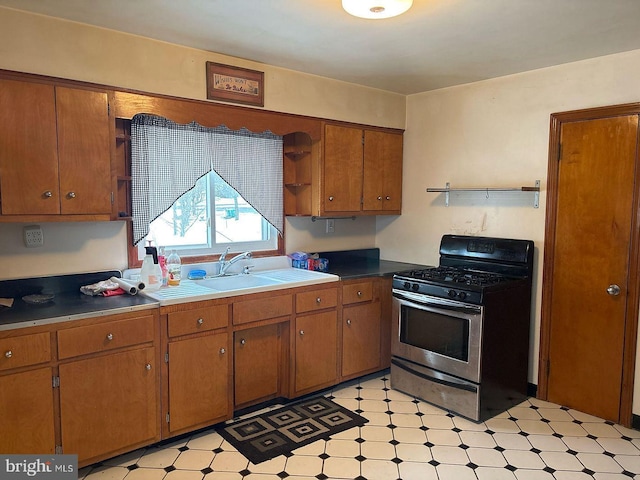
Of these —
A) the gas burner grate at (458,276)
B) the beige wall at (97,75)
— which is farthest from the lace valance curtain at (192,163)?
the gas burner grate at (458,276)

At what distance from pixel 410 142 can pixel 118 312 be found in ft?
9.17

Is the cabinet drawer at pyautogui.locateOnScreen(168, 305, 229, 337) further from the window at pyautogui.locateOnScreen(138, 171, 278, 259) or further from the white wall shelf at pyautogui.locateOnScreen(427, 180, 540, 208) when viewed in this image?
the white wall shelf at pyautogui.locateOnScreen(427, 180, 540, 208)

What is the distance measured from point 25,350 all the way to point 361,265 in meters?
2.58

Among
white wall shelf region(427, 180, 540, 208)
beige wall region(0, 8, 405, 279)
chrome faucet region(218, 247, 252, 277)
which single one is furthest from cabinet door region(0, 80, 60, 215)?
white wall shelf region(427, 180, 540, 208)

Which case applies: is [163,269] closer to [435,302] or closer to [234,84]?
[234,84]

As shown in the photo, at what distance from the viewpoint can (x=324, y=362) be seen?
3.38 m

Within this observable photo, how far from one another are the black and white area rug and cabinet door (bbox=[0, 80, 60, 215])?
1640 millimetres

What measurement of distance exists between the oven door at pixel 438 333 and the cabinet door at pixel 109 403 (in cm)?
172

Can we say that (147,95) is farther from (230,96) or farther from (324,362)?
(324,362)

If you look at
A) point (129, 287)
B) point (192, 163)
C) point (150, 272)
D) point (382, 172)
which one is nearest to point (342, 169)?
point (382, 172)

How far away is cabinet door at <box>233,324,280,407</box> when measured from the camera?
307 centimetres

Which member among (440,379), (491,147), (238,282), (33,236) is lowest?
(440,379)

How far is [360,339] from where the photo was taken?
3584 mm

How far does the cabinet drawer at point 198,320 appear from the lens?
2621mm
